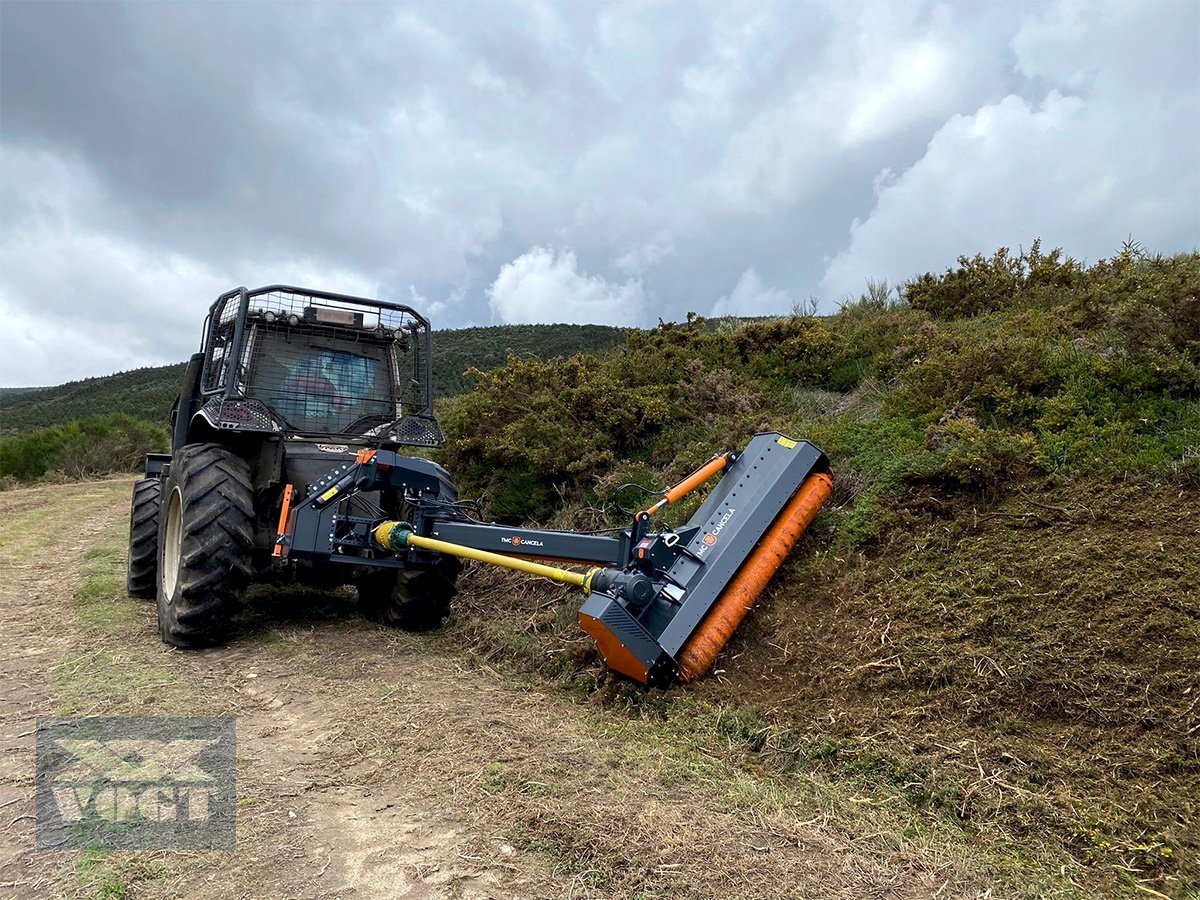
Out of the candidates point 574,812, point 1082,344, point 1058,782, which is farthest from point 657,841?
point 1082,344

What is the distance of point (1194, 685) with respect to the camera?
3.01 m

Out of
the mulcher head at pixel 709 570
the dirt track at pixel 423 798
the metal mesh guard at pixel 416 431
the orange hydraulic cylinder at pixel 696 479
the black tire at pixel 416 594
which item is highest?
the metal mesh guard at pixel 416 431

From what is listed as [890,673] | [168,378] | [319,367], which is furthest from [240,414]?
[168,378]

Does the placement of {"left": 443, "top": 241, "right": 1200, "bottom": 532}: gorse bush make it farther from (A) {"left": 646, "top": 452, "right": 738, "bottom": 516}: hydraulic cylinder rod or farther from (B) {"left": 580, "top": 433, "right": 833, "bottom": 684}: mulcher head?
(A) {"left": 646, "top": 452, "right": 738, "bottom": 516}: hydraulic cylinder rod

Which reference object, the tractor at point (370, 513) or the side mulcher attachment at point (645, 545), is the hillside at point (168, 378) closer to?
the tractor at point (370, 513)

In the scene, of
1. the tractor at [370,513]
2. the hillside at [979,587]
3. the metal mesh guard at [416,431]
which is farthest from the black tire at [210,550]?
the hillside at [979,587]

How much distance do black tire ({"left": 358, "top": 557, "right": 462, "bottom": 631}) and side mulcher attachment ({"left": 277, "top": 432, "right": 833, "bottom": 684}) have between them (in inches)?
11.0

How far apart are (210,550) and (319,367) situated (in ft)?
5.90

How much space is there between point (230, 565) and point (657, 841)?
10.8ft

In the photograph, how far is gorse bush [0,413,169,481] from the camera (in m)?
19.9

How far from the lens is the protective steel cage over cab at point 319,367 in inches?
218

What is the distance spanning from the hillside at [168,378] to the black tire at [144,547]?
73.7 ft

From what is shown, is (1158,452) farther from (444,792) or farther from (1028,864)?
(444,792)

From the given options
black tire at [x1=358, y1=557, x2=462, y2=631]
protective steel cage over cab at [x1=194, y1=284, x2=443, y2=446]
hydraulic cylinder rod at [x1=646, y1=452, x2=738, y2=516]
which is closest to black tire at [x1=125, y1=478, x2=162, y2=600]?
protective steel cage over cab at [x1=194, y1=284, x2=443, y2=446]
